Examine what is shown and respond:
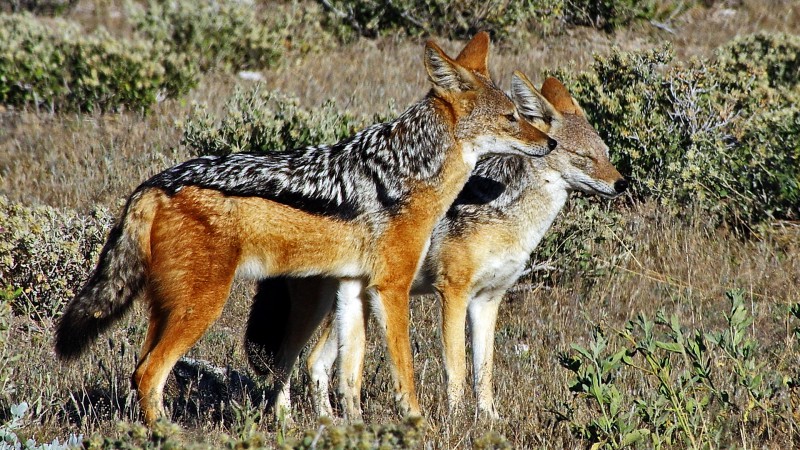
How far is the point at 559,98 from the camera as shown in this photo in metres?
6.82

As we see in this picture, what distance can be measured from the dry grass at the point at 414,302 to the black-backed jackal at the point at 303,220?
421 millimetres

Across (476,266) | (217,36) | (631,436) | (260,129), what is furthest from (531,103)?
(217,36)

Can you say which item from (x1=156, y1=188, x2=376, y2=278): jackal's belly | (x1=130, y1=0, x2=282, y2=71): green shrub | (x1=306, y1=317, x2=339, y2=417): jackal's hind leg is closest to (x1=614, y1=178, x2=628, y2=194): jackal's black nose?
(x1=156, y1=188, x2=376, y2=278): jackal's belly

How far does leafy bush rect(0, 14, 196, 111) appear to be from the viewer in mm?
11180

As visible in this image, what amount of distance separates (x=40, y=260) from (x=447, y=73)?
3525 mm

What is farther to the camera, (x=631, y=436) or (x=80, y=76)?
(x=80, y=76)

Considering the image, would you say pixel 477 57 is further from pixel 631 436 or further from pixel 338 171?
pixel 631 436

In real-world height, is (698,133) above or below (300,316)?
below

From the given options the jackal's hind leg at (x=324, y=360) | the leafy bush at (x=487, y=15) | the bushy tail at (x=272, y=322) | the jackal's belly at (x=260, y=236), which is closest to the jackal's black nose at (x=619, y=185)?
the jackal's belly at (x=260, y=236)

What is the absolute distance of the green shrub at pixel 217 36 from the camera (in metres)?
13.4

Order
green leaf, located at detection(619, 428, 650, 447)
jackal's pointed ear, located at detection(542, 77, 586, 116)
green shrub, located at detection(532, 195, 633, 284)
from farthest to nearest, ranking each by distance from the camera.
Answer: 1. green shrub, located at detection(532, 195, 633, 284)
2. jackal's pointed ear, located at detection(542, 77, 586, 116)
3. green leaf, located at detection(619, 428, 650, 447)

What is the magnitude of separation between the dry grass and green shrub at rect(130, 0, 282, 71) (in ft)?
1.56

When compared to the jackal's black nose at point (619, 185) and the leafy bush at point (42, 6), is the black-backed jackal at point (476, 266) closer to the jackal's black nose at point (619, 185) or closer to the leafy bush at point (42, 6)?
the jackal's black nose at point (619, 185)

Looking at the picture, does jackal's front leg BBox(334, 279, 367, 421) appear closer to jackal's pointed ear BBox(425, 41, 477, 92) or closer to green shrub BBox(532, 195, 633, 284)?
jackal's pointed ear BBox(425, 41, 477, 92)
